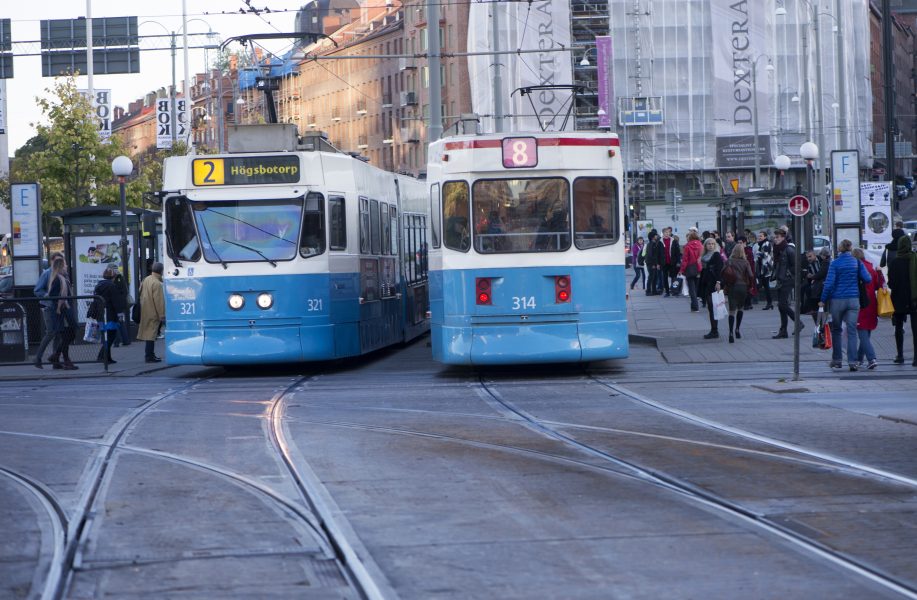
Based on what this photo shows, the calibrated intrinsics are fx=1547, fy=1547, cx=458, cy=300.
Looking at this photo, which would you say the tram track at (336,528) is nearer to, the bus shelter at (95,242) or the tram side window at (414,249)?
the tram side window at (414,249)

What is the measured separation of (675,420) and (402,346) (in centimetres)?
1538

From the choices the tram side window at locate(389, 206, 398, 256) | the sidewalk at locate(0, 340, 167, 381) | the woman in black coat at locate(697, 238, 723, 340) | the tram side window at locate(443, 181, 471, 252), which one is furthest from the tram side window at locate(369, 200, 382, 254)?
the woman in black coat at locate(697, 238, 723, 340)

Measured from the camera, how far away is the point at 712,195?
3172 inches

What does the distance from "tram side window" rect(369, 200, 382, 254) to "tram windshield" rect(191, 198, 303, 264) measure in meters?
2.94

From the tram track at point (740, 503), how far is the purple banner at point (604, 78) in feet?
212

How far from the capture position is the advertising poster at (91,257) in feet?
103

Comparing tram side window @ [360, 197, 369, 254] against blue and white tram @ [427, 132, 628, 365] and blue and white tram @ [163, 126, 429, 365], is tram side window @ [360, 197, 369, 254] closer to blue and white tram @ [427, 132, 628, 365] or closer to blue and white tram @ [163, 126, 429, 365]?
blue and white tram @ [163, 126, 429, 365]

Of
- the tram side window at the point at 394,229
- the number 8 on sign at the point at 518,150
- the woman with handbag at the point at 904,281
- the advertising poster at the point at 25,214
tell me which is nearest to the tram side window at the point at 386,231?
the tram side window at the point at 394,229

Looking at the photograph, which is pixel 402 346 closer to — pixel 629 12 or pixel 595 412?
pixel 595 412

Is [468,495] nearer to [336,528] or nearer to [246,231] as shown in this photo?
[336,528]

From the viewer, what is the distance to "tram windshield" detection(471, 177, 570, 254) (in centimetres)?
1894

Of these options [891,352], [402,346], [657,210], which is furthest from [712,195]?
[891,352]

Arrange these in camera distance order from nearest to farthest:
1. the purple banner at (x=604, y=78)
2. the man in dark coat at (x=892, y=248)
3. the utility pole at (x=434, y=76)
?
the man in dark coat at (x=892, y=248), the utility pole at (x=434, y=76), the purple banner at (x=604, y=78)

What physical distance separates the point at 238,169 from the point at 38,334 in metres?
6.29
